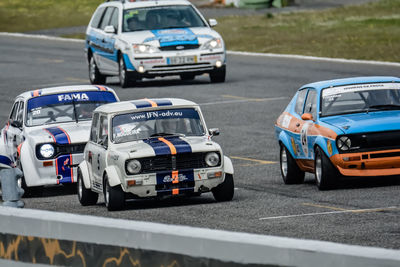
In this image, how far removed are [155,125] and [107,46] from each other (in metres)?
15.6

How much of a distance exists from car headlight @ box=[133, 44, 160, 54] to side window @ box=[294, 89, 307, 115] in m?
11.8

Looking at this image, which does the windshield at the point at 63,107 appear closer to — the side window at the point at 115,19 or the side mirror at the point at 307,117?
the side mirror at the point at 307,117

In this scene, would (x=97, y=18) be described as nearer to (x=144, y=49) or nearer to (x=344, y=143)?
(x=144, y=49)

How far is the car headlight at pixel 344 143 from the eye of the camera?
14.4 m

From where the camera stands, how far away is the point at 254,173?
17.3 metres

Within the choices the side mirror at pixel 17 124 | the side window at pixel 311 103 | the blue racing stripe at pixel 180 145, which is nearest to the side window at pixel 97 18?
the side mirror at pixel 17 124

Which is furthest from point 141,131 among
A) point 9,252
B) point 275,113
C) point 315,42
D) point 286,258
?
point 315,42

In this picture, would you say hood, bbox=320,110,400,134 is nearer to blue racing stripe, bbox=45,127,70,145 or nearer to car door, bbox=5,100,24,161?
blue racing stripe, bbox=45,127,70,145

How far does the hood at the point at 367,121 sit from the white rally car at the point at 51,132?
3.49 m

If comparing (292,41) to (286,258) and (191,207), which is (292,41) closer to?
(191,207)

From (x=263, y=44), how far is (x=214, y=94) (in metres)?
11.9

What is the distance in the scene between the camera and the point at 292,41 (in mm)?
40094

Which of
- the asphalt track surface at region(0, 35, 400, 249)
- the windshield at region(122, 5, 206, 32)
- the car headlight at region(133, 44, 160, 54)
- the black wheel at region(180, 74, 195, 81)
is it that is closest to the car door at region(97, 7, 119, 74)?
the windshield at region(122, 5, 206, 32)

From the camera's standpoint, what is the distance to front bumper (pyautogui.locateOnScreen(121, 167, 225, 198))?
13.2m
